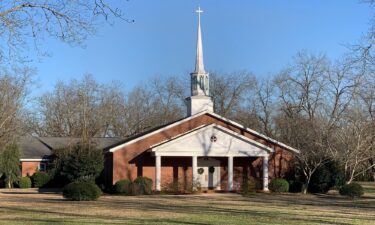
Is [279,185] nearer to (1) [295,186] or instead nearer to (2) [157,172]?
(1) [295,186]

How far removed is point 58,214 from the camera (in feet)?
67.3

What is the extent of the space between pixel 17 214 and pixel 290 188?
22.8 meters

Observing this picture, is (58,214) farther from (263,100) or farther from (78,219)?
(263,100)

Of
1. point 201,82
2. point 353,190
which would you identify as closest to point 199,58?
point 201,82

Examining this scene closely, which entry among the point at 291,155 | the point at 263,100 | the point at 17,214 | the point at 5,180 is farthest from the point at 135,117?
the point at 17,214

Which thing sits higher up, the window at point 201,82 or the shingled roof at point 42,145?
the window at point 201,82

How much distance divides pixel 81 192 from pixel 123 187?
7.73 metres

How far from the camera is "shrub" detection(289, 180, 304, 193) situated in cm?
3850

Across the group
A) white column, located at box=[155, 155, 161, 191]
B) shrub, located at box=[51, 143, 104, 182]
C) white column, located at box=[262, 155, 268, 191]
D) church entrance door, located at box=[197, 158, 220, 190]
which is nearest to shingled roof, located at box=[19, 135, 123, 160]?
shrub, located at box=[51, 143, 104, 182]

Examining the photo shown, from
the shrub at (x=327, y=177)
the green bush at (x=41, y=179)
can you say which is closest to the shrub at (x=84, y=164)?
the green bush at (x=41, y=179)

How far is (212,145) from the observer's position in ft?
124

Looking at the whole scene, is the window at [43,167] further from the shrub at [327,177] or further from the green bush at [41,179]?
the shrub at [327,177]

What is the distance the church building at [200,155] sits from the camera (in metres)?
37.6

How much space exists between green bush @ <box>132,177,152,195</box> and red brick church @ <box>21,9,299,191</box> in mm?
1145
